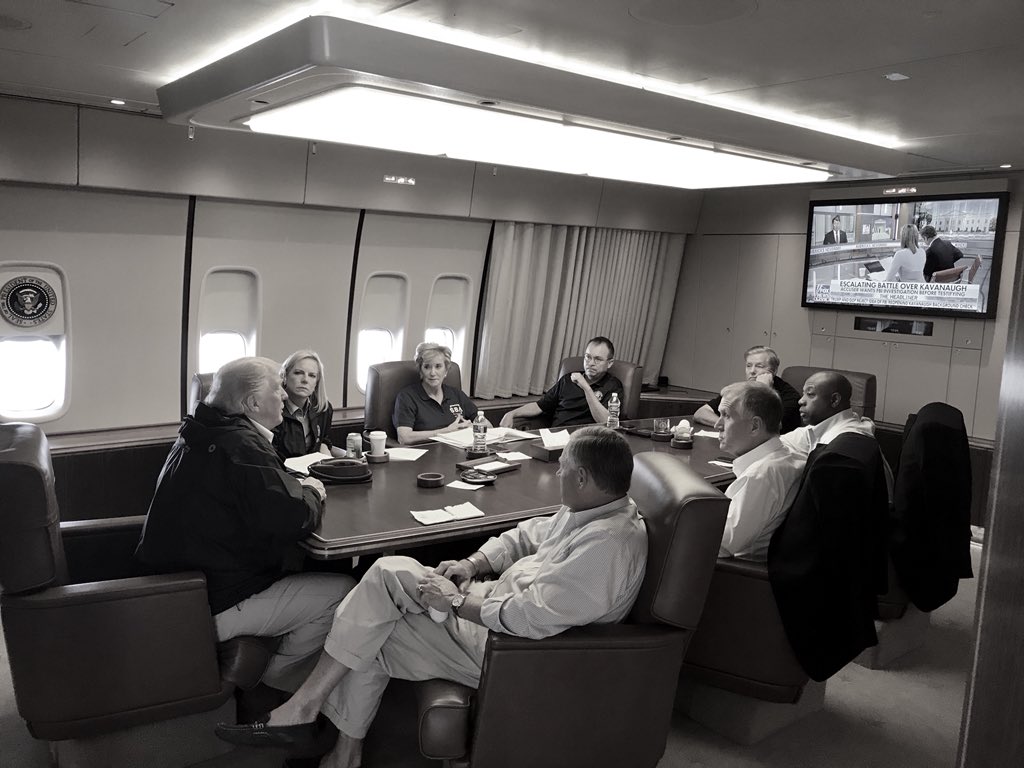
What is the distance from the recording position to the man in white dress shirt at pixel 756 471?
10.7 feet

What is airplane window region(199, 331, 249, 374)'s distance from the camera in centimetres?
600

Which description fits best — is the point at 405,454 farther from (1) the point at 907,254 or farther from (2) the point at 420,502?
(1) the point at 907,254

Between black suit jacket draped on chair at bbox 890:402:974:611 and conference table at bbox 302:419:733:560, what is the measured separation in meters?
0.86

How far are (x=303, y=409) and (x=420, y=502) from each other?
136cm

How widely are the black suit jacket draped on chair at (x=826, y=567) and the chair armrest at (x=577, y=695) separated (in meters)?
0.63

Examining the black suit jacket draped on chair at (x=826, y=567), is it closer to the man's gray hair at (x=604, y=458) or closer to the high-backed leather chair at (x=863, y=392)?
the man's gray hair at (x=604, y=458)

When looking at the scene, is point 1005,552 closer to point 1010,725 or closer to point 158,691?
point 1010,725

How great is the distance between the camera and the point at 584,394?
607cm

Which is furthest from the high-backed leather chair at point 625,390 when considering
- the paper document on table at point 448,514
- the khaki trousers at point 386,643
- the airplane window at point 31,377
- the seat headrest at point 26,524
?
the seat headrest at point 26,524

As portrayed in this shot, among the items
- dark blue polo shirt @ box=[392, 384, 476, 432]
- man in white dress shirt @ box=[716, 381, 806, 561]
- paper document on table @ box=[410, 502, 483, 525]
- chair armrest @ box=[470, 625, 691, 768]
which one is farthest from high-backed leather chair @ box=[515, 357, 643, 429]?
chair armrest @ box=[470, 625, 691, 768]

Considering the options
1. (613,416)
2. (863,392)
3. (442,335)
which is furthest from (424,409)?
(863,392)

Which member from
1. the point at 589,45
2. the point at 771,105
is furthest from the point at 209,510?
the point at 771,105

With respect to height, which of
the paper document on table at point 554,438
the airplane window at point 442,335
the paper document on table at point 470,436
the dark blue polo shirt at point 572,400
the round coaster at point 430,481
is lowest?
the round coaster at point 430,481

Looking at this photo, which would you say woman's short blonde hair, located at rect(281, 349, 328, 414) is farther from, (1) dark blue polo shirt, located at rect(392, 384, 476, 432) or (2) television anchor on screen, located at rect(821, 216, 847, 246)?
(2) television anchor on screen, located at rect(821, 216, 847, 246)
